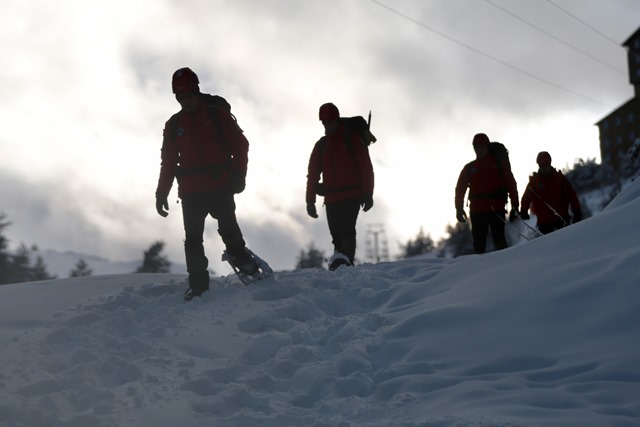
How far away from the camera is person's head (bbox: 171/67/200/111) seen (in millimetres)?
6752

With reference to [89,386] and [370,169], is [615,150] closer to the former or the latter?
[370,169]

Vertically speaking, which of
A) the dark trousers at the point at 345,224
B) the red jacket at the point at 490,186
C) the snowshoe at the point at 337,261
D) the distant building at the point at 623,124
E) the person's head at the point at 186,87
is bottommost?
the snowshoe at the point at 337,261

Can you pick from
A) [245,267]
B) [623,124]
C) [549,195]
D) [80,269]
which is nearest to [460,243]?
[623,124]

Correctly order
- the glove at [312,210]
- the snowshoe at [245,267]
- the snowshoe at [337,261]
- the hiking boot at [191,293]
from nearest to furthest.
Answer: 1. the hiking boot at [191,293]
2. the snowshoe at [245,267]
3. the snowshoe at [337,261]
4. the glove at [312,210]

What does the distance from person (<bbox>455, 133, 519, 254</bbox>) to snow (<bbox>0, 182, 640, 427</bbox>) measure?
3.01m

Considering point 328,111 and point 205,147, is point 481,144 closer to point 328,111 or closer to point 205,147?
point 328,111

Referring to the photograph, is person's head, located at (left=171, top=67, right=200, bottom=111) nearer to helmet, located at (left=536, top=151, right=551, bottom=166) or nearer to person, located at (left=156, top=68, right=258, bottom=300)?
person, located at (left=156, top=68, right=258, bottom=300)

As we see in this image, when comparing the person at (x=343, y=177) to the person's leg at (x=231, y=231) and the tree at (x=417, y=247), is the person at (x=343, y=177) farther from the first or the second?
the tree at (x=417, y=247)

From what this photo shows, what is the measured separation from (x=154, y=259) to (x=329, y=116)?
51.5 metres

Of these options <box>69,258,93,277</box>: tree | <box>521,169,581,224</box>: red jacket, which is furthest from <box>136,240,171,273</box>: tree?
<box>521,169,581,224</box>: red jacket

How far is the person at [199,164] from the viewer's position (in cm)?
692

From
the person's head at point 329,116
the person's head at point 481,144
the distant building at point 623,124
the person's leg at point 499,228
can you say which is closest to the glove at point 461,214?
the person's leg at point 499,228

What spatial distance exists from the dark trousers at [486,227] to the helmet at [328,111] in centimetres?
260

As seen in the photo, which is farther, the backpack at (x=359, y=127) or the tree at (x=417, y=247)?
the tree at (x=417, y=247)
